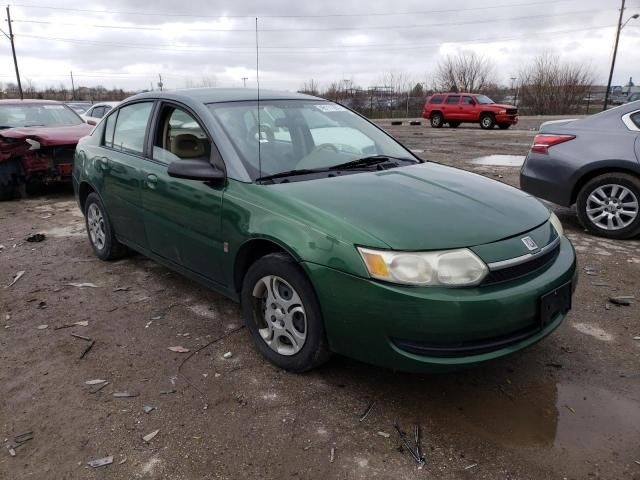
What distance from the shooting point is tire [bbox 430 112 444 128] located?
25.8m

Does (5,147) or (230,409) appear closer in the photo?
(230,409)

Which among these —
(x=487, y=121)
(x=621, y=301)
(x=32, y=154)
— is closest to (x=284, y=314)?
(x=621, y=301)

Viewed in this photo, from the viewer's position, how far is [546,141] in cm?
591

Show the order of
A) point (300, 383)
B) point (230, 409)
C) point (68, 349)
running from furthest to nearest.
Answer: point (68, 349) → point (300, 383) → point (230, 409)

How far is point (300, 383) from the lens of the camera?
2.94 meters

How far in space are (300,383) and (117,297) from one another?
2.04 metres

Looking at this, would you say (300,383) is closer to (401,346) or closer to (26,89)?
(401,346)

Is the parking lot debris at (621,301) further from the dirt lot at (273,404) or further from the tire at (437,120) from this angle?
the tire at (437,120)

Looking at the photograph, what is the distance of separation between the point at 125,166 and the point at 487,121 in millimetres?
22773

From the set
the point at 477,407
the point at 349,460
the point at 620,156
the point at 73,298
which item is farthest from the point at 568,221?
the point at 73,298

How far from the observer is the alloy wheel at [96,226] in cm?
496

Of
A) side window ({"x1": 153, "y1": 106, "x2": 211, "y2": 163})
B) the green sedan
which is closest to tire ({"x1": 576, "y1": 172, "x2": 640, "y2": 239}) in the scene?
the green sedan

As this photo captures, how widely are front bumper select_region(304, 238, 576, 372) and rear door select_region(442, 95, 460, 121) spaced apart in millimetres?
24114

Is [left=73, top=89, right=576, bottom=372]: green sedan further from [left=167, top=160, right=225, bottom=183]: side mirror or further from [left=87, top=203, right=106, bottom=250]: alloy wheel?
[left=87, top=203, right=106, bottom=250]: alloy wheel
